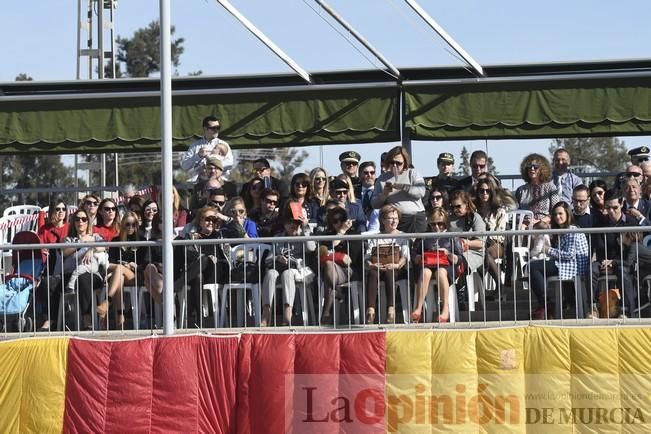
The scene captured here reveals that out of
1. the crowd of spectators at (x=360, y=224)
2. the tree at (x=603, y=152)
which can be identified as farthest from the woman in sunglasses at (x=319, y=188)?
the tree at (x=603, y=152)

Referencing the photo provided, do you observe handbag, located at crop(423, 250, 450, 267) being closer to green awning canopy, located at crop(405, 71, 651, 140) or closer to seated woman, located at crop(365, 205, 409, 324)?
seated woman, located at crop(365, 205, 409, 324)

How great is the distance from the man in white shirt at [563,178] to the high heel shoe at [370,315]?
2814 mm

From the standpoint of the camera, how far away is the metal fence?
13406mm

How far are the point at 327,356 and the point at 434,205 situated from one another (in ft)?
6.77

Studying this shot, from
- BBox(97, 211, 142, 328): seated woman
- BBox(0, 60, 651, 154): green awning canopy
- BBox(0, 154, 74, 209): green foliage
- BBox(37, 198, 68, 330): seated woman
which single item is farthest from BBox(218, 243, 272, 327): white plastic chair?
BBox(0, 154, 74, 209): green foliage

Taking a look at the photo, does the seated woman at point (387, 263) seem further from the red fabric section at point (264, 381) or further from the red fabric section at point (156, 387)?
the red fabric section at point (156, 387)

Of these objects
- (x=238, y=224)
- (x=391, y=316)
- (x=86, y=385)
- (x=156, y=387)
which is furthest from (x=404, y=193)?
(x=86, y=385)

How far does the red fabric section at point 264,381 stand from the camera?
13.3 meters

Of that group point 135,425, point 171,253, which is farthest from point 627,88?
point 135,425

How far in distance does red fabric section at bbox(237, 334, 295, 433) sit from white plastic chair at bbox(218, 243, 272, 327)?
19.9 inches

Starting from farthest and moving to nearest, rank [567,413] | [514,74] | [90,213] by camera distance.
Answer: [514,74] < [90,213] < [567,413]

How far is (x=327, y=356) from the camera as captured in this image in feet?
43.7

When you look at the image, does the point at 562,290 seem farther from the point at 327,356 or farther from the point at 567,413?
the point at 327,356

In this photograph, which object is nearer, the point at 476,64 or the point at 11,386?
the point at 11,386
